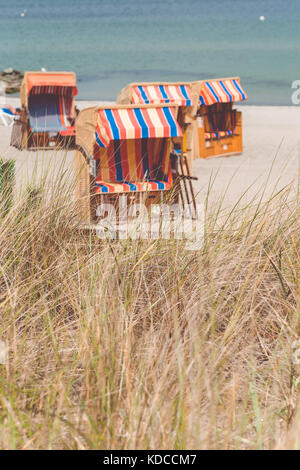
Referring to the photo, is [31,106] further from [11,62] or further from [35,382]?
[11,62]

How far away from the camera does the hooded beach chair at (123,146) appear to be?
254 inches

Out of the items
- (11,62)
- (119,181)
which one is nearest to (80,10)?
(11,62)

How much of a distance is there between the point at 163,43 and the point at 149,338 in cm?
4956

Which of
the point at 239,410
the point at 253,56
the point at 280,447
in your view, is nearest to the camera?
the point at 280,447

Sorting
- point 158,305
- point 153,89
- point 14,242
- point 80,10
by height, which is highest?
point 80,10

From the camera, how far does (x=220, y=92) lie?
11031mm

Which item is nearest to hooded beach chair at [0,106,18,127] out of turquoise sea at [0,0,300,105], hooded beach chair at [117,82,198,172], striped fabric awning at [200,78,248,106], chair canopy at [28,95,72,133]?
chair canopy at [28,95,72,133]

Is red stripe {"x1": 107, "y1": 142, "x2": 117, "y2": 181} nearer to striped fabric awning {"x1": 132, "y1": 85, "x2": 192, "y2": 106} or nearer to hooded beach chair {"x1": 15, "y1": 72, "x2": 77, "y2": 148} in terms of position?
striped fabric awning {"x1": 132, "y1": 85, "x2": 192, "y2": 106}

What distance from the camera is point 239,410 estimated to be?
2.38 m

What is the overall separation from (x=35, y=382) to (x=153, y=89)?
818cm

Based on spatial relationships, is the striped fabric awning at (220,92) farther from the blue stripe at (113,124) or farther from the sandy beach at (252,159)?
the blue stripe at (113,124)

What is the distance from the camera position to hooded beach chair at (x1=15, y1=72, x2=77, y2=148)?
11.7 meters

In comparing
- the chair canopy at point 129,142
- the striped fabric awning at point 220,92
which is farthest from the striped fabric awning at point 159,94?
the chair canopy at point 129,142

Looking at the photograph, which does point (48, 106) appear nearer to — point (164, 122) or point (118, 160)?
point (118, 160)
